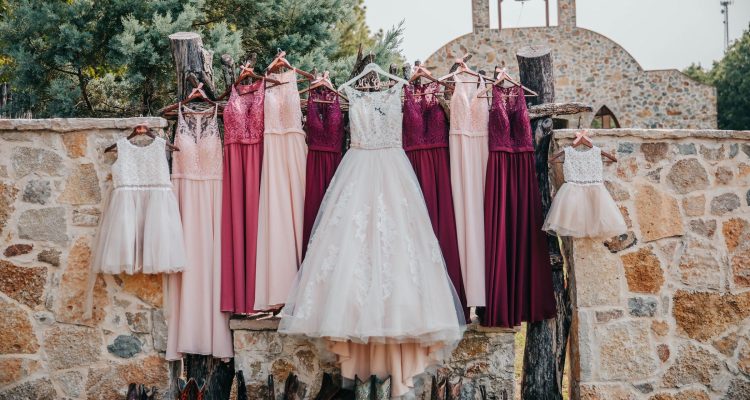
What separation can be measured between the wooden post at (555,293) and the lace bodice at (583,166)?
0.89 ft

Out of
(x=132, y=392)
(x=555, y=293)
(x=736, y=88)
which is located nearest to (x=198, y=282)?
(x=132, y=392)

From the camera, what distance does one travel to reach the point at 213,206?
381 cm

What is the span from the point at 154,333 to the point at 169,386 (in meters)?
0.32

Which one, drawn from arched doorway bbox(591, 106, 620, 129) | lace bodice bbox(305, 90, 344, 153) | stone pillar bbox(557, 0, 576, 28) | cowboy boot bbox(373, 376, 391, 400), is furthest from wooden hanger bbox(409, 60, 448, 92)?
arched doorway bbox(591, 106, 620, 129)

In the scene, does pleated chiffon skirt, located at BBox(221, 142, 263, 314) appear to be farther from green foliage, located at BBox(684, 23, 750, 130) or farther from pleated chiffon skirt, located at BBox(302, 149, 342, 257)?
green foliage, located at BBox(684, 23, 750, 130)

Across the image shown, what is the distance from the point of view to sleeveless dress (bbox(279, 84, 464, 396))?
126 inches

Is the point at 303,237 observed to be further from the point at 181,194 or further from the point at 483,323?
the point at 483,323

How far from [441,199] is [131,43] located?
3.74 metres

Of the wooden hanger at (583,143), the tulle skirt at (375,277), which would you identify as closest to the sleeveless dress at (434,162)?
the tulle skirt at (375,277)

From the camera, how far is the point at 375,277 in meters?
3.24

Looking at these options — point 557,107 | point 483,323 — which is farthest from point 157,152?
point 557,107

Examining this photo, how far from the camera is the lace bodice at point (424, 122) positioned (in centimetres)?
365

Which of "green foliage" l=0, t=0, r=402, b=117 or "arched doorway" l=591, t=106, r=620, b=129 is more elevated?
"arched doorway" l=591, t=106, r=620, b=129

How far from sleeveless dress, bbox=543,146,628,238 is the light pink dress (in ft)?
4.50
